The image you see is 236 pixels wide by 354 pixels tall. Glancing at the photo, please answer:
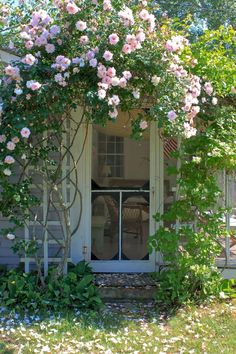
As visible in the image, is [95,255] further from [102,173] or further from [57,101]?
[57,101]

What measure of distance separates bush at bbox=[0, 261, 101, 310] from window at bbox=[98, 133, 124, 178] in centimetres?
149

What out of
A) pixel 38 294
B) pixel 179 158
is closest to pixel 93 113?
pixel 179 158

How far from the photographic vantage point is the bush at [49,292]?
195 inches

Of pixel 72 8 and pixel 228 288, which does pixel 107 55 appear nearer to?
pixel 72 8

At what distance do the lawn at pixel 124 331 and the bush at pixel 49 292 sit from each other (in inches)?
6.2

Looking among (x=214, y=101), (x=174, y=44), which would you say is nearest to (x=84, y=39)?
(x=174, y=44)

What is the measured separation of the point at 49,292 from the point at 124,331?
1003mm

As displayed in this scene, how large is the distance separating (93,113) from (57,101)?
1.21 feet

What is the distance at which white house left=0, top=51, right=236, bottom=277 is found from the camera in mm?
6137

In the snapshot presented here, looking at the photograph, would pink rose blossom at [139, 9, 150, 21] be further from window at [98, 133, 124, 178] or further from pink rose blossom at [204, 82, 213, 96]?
window at [98, 133, 124, 178]

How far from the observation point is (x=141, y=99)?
5.03 metres

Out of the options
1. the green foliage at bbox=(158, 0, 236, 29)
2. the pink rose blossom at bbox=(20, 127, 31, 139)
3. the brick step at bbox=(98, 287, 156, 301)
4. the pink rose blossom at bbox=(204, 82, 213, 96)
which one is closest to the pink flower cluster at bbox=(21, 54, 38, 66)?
the pink rose blossom at bbox=(20, 127, 31, 139)

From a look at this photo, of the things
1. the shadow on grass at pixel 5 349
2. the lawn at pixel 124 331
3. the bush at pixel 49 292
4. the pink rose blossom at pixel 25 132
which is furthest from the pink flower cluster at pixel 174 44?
the shadow on grass at pixel 5 349

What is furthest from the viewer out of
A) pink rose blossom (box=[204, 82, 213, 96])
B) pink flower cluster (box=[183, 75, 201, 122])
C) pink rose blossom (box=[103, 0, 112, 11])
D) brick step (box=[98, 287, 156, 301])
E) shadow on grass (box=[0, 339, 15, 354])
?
brick step (box=[98, 287, 156, 301])
